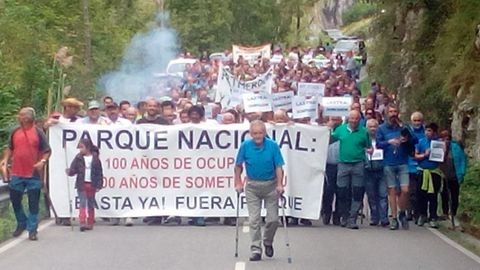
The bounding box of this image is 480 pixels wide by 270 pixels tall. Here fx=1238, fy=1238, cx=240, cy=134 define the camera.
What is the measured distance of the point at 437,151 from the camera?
19.6 m

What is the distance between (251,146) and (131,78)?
1074 inches

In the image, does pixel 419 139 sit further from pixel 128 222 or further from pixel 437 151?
pixel 128 222

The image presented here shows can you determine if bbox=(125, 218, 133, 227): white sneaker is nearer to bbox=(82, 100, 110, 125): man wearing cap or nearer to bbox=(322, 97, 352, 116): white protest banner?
bbox=(82, 100, 110, 125): man wearing cap

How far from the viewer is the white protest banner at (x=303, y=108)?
21.7m

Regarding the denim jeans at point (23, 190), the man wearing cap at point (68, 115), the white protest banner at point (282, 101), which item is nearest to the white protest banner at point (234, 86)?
the white protest banner at point (282, 101)

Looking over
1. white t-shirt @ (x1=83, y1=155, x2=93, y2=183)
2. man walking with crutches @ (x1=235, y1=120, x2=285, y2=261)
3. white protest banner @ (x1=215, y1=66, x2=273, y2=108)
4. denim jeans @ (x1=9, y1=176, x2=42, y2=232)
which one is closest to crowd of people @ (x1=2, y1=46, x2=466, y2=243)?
white t-shirt @ (x1=83, y1=155, x2=93, y2=183)

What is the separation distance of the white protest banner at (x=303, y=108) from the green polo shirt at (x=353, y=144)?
2285 mm

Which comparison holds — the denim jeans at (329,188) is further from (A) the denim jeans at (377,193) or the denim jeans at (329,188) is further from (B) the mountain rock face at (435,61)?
(B) the mountain rock face at (435,61)

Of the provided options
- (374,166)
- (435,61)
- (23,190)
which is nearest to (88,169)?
(23,190)

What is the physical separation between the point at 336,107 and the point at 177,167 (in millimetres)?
3347

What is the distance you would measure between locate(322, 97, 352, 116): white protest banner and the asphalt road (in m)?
2.72

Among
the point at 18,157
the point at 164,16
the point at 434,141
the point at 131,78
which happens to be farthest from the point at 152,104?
the point at 164,16

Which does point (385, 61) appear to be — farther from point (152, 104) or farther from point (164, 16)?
point (164, 16)

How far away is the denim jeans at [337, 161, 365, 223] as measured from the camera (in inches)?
756
